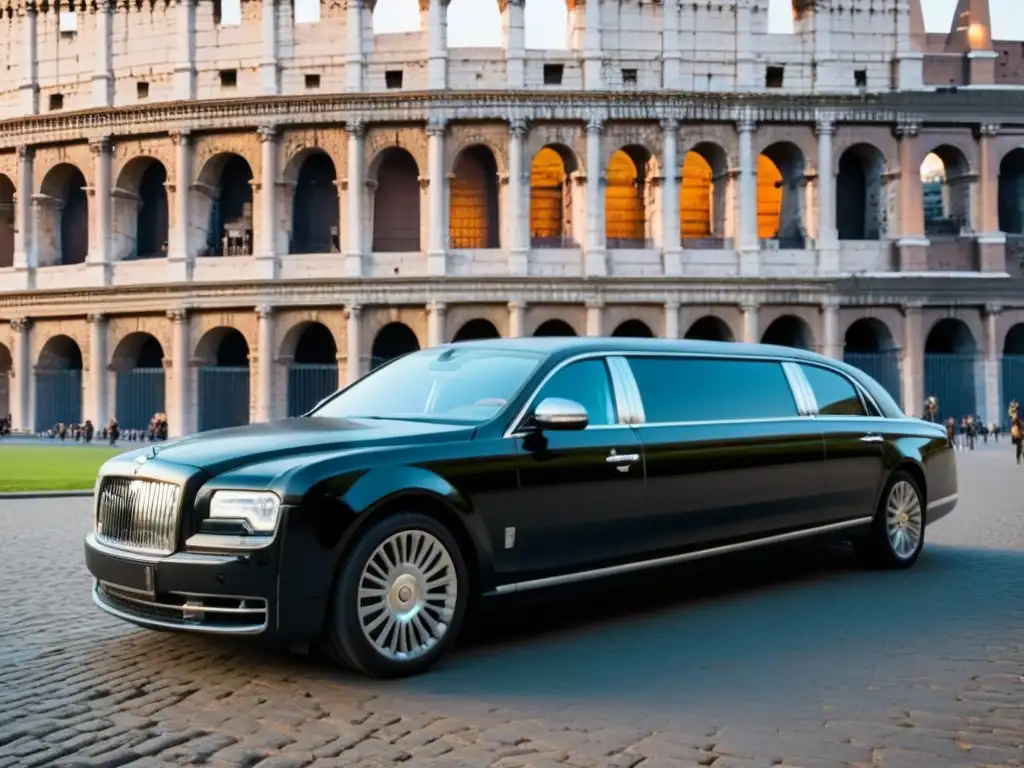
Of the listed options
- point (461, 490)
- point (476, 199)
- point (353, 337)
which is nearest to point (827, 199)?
point (476, 199)

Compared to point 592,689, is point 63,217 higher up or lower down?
higher up

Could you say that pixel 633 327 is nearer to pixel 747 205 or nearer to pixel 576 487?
pixel 747 205

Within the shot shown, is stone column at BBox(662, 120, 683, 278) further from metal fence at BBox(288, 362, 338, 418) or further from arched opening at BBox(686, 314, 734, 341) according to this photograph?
metal fence at BBox(288, 362, 338, 418)

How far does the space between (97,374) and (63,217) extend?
20.1ft

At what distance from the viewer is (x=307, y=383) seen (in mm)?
29328

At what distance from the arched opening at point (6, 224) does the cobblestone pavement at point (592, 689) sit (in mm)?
31112

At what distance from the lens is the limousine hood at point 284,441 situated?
443 centimetres

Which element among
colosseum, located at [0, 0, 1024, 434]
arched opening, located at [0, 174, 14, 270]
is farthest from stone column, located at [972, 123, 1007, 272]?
arched opening, located at [0, 174, 14, 270]

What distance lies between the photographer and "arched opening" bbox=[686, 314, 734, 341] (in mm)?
28938

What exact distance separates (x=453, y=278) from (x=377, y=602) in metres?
23.8

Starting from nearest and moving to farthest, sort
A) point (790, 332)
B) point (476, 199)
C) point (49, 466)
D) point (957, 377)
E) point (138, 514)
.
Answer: point (138, 514) < point (49, 466) < point (957, 377) < point (476, 199) < point (790, 332)

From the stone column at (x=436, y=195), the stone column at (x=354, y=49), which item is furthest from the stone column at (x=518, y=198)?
the stone column at (x=354, y=49)

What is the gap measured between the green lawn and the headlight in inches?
440

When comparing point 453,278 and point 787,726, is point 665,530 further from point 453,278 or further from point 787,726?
point 453,278
